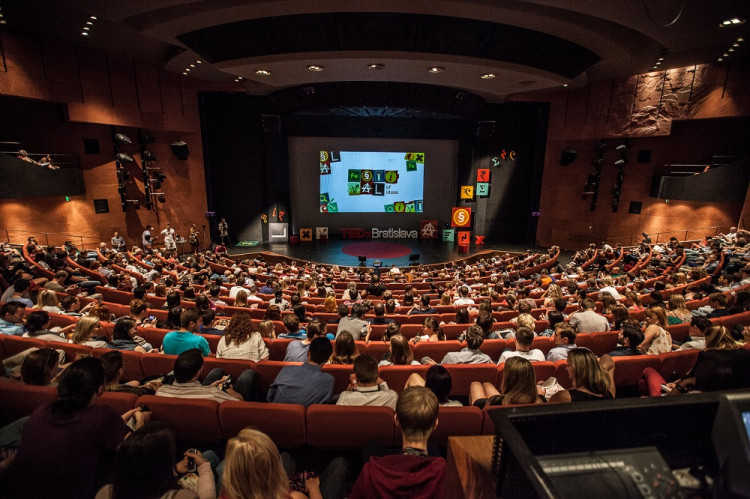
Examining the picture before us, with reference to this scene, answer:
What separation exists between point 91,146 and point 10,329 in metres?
10.7

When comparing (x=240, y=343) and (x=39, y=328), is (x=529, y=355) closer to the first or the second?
(x=240, y=343)

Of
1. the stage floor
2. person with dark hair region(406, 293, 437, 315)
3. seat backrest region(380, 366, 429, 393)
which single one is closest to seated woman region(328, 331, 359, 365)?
seat backrest region(380, 366, 429, 393)

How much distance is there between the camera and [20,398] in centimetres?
248

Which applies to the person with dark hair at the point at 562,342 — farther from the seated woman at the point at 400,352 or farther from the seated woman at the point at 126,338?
the seated woman at the point at 126,338

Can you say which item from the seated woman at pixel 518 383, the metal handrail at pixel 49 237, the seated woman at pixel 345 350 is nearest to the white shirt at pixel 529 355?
the seated woman at pixel 518 383

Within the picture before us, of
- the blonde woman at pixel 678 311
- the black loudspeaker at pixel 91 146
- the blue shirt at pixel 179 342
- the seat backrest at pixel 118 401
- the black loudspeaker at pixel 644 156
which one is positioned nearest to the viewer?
the seat backrest at pixel 118 401

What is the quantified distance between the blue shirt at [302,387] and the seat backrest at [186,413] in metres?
0.41

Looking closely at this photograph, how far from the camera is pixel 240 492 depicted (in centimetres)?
143

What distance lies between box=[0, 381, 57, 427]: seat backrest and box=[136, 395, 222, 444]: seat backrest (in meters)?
0.61

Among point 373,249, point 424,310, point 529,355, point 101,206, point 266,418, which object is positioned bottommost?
point 373,249

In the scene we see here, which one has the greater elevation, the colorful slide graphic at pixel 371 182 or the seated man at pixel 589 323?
the colorful slide graphic at pixel 371 182

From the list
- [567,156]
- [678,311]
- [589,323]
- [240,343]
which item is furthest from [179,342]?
[567,156]

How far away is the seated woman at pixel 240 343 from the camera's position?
12.1ft

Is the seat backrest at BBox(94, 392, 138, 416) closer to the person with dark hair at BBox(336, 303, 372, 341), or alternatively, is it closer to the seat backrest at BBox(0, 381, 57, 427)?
the seat backrest at BBox(0, 381, 57, 427)
